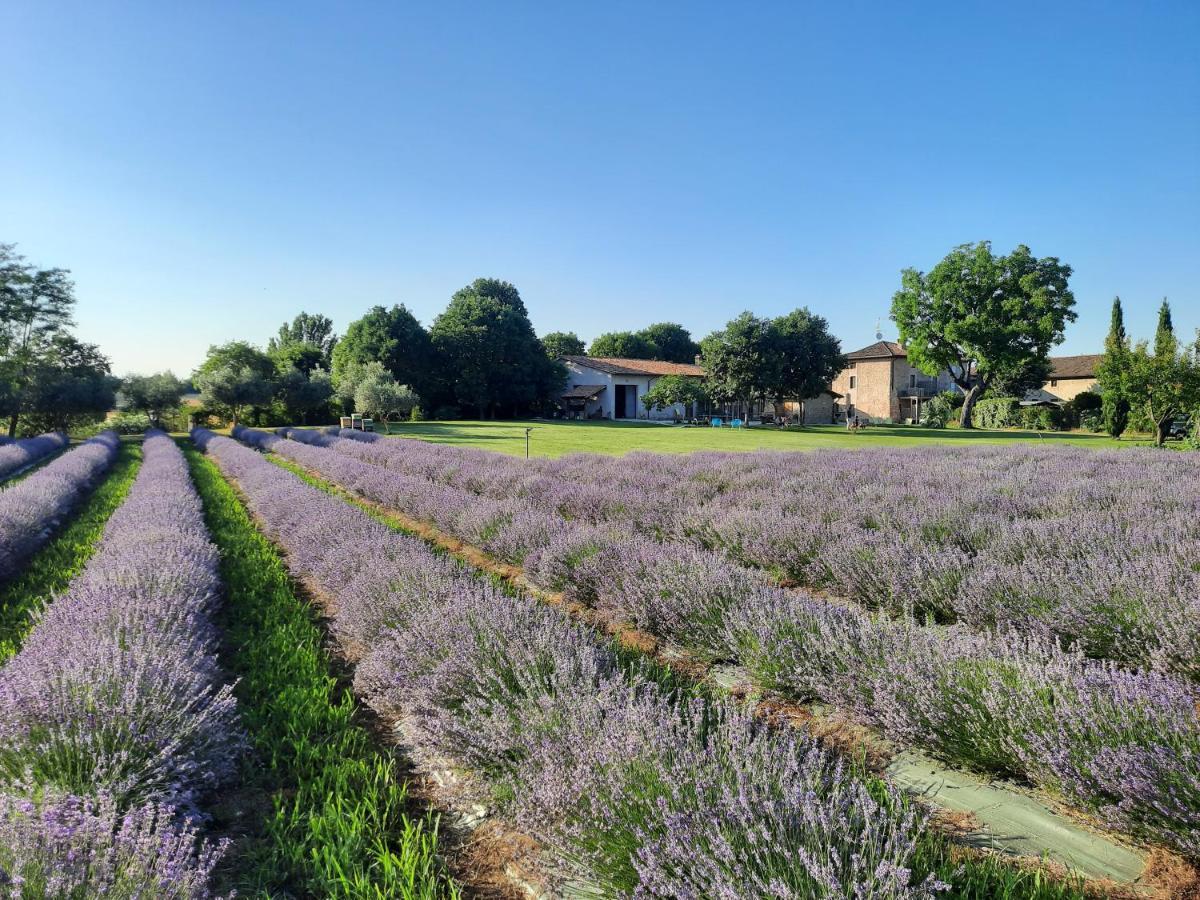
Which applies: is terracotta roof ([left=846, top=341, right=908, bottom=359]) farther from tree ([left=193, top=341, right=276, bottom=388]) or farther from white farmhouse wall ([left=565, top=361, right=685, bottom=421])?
tree ([left=193, top=341, right=276, bottom=388])

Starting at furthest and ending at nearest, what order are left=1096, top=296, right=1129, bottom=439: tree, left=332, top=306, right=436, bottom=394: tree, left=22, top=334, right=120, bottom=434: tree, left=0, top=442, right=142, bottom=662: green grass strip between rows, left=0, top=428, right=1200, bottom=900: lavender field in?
left=332, top=306, right=436, bottom=394: tree → left=22, top=334, right=120, bottom=434: tree → left=1096, top=296, right=1129, bottom=439: tree → left=0, top=442, right=142, bottom=662: green grass strip between rows → left=0, top=428, right=1200, bottom=900: lavender field

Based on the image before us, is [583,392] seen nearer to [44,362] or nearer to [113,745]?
[44,362]

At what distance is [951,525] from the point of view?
5.41 m

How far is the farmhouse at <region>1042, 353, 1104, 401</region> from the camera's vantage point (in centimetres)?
4619

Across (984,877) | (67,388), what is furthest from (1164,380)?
(67,388)

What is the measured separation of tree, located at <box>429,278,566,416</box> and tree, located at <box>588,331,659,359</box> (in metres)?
26.5

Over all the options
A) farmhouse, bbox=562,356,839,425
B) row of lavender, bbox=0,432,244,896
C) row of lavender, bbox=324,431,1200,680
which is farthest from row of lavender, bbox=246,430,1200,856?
farmhouse, bbox=562,356,839,425

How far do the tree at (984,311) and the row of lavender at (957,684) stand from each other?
37.6 metres

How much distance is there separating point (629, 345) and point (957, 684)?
230ft

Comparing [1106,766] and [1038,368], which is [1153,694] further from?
[1038,368]

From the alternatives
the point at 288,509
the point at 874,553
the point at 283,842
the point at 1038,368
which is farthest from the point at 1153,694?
the point at 1038,368

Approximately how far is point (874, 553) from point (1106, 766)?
262 cm

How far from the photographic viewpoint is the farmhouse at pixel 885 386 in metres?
48.2

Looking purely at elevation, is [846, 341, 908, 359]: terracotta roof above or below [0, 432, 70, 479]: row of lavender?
above
